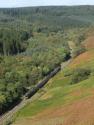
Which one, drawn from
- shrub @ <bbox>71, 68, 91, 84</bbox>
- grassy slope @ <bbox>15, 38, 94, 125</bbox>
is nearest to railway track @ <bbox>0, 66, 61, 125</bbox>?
grassy slope @ <bbox>15, 38, 94, 125</bbox>

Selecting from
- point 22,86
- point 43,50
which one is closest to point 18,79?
point 22,86

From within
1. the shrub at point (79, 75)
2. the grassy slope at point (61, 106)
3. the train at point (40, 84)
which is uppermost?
the grassy slope at point (61, 106)

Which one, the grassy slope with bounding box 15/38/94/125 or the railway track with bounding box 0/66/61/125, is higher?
the grassy slope with bounding box 15/38/94/125

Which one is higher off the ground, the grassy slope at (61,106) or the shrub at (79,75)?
the grassy slope at (61,106)

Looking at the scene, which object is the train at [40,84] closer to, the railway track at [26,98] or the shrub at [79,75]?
the railway track at [26,98]

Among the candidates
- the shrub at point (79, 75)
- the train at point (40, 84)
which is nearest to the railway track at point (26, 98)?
the train at point (40, 84)

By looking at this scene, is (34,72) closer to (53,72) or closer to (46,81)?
(46,81)

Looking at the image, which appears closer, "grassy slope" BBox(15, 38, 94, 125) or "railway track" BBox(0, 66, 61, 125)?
"grassy slope" BBox(15, 38, 94, 125)

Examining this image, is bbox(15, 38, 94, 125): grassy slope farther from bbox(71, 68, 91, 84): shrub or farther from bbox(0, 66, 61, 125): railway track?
bbox(71, 68, 91, 84): shrub

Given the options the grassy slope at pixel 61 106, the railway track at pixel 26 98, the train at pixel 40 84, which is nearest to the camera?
the grassy slope at pixel 61 106
